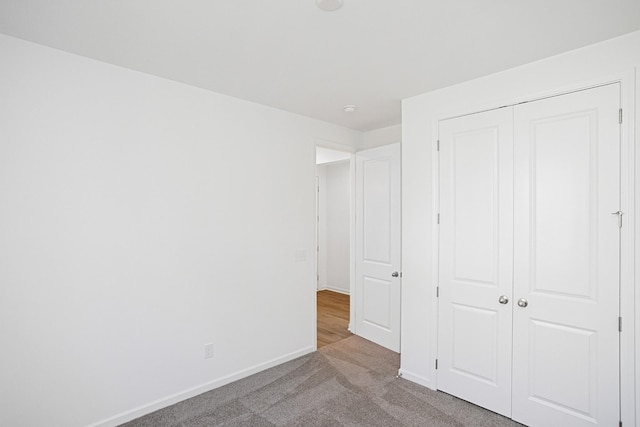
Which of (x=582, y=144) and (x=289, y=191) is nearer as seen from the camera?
(x=582, y=144)

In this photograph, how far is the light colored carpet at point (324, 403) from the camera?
237cm

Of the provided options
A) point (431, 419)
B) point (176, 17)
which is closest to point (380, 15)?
point (176, 17)

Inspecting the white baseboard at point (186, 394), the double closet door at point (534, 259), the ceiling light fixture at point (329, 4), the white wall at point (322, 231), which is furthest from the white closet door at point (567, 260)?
the white wall at point (322, 231)

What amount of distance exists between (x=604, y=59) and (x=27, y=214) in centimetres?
380

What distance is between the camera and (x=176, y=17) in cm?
177

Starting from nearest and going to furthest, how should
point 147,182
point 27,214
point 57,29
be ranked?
point 57,29, point 27,214, point 147,182

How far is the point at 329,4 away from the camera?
163 centimetres

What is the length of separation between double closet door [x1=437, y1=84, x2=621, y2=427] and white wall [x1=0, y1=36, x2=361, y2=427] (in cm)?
169

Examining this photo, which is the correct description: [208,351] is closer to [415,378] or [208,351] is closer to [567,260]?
[415,378]

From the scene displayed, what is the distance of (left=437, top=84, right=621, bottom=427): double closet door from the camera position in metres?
2.04

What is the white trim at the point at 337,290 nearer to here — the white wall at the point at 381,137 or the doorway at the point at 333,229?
the doorway at the point at 333,229

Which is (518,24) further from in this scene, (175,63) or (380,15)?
(175,63)

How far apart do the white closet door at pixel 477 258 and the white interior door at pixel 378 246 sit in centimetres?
93

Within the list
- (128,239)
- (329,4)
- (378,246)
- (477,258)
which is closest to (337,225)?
(378,246)
